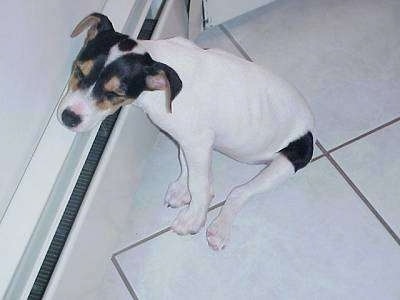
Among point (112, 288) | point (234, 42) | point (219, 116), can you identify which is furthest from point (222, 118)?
point (234, 42)

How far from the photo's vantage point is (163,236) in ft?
5.41

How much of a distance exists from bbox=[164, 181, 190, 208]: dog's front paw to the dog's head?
544mm

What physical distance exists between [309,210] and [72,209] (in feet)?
2.38

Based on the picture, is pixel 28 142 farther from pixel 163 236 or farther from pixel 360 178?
pixel 360 178

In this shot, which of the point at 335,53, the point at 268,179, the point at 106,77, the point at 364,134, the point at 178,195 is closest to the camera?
the point at 106,77

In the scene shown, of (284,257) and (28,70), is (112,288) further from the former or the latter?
(28,70)

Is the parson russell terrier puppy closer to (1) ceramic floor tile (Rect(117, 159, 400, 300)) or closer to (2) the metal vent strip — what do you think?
(1) ceramic floor tile (Rect(117, 159, 400, 300))

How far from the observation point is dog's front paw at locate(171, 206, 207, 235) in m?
1.60

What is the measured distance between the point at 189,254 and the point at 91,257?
32cm

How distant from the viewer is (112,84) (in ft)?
3.72

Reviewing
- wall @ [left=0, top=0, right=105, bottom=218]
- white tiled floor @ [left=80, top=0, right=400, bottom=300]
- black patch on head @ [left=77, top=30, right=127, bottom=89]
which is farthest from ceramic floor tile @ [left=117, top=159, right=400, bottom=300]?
black patch on head @ [left=77, top=30, right=127, bottom=89]

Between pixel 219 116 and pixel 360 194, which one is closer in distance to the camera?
pixel 219 116

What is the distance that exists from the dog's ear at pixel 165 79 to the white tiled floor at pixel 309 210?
1.94 feet

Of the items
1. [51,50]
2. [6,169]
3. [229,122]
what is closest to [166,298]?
[229,122]
